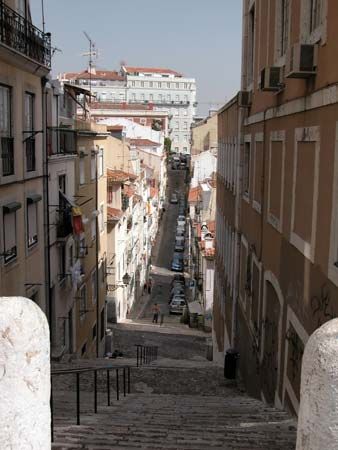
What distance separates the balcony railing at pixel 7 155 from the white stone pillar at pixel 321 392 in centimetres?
1280

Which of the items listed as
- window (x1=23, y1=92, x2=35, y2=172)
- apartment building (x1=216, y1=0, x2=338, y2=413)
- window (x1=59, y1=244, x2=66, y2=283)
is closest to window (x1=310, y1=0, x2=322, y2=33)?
apartment building (x1=216, y1=0, x2=338, y2=413)

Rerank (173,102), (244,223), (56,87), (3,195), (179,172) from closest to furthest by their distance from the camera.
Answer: (3,195)
(244,223)
(56,87)
(179,172)
(173,102)

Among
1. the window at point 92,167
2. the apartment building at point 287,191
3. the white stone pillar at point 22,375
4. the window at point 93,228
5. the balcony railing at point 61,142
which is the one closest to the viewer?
the white stone pillar at point 22,375

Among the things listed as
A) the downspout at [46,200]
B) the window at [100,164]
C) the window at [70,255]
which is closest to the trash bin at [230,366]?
the downspout at [46,200]

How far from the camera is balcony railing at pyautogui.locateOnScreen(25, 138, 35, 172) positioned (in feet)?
54.2

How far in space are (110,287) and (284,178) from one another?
82.5 feet

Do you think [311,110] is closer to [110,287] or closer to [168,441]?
[168,441]

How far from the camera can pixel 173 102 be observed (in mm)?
134125

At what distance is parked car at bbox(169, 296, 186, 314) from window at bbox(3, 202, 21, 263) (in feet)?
95.8

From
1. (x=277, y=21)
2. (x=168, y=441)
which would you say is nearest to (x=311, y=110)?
(x=277, y=21)

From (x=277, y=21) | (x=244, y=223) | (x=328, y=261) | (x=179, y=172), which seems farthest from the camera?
(x=179, y=172)

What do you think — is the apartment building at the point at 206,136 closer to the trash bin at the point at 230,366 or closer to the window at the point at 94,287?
the window at the point at 94,287

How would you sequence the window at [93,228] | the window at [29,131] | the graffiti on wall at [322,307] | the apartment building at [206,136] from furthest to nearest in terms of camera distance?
1. the apartment building at [206,136]
2. the window at [93,228]
3. the window at [29,131]
4. the graffiti on wall at [322,307]

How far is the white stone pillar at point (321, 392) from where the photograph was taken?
2.67 m
